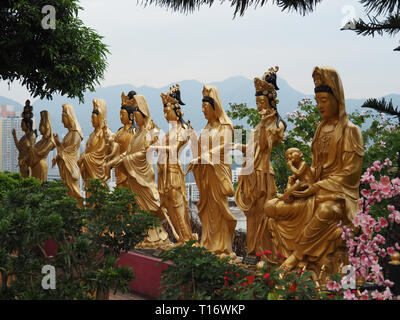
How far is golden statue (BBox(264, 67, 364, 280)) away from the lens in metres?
5.13

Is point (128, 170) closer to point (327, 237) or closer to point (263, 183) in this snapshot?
point (263, 183)

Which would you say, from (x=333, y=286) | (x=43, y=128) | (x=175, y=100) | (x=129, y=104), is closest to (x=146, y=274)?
(x=175, y=100)

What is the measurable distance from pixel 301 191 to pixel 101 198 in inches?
74.5

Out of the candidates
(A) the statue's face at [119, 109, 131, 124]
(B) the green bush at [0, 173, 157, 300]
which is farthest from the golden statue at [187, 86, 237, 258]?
(A) the statue's face at [119, 109, 131, 124]

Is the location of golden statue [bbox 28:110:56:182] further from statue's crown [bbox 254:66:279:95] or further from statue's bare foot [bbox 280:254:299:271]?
statue's bare foot [bbox 280:254:299:271]

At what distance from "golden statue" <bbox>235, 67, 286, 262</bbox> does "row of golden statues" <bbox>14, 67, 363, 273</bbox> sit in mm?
11

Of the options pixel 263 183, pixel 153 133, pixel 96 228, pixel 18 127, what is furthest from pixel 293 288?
pixel 18 127

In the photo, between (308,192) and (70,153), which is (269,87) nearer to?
(308,192)

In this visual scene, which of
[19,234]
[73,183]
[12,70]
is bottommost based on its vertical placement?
[73,183]

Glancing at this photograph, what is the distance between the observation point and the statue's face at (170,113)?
25.1 feet

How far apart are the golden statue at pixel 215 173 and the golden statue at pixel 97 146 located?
3.49m

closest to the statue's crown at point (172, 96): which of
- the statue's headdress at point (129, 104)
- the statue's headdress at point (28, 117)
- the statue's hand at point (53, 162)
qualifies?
the statue's headdress at point (129, 104)

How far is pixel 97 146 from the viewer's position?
10.1 meters

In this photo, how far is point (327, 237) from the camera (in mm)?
5148
